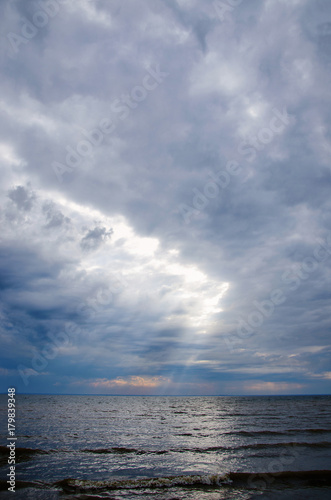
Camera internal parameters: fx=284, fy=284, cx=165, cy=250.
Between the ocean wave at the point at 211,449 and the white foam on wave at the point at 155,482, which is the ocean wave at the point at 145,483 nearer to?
the white foam on wave at the point at 155,482

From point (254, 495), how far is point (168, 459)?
8339mm

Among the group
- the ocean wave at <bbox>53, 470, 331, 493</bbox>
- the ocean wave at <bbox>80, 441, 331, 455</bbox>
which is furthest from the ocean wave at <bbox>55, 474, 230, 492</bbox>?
the ocean wave at <bbox>80, 441, 331, 455</bbox>

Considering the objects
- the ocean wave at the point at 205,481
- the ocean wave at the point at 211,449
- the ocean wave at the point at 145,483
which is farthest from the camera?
the ocean wave at the point at 211,449

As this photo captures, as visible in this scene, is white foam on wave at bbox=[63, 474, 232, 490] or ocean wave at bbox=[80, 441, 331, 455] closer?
white foam on wave at bbox=[63, 474, 232, 490]

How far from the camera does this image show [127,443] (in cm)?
2533

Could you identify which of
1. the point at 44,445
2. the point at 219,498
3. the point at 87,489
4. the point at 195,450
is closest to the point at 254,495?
the point at 219,498

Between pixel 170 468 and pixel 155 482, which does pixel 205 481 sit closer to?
pixel 155 482

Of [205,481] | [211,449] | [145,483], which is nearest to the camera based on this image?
[145,483]

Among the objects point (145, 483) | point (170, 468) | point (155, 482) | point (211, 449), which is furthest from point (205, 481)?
point (211, 449)

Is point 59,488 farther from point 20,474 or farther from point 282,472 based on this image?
point 282,472

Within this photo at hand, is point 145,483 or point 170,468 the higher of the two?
point 145,483

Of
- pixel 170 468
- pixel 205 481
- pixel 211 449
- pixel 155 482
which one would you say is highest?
pixel 155 482

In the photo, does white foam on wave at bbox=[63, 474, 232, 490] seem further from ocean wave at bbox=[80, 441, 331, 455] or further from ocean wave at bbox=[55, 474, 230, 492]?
ocean wave at bbox=[80, 441, 331, 455]

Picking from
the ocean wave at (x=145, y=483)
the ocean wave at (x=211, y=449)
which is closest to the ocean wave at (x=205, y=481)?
the ocean wave at (x=145, y=483)
